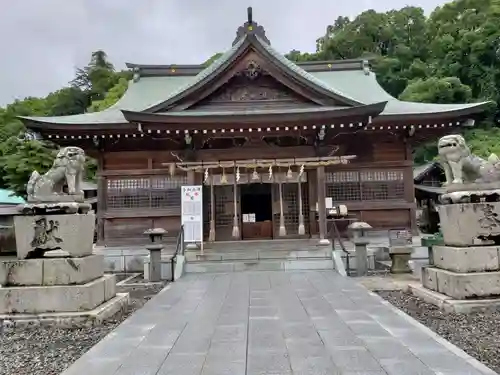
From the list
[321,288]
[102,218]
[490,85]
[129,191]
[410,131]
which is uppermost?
[490,85]

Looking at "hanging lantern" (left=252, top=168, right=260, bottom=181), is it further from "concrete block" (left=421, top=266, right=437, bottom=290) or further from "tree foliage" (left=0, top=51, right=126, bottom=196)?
"tree foliage" (left=0, top=51, right=126, bottom=196)

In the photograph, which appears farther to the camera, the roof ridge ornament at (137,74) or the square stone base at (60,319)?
the roof ridge ornament at (137,74)

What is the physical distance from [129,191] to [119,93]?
30.8m

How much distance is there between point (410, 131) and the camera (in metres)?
14.6

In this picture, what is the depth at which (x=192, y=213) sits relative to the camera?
12883 mm

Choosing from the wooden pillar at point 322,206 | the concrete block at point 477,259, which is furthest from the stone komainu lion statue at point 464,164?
the wooden pillar at point 322,206

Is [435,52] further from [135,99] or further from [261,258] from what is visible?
[261,258]

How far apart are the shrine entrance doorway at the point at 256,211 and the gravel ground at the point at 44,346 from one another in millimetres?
9422

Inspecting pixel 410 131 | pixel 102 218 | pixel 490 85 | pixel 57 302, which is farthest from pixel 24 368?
pixel 490 85

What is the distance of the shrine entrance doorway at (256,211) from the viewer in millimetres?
15805

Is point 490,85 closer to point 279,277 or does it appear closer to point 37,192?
point 279,277

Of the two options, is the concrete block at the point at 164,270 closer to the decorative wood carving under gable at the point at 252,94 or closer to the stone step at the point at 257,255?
the stone step at the point at 257,255

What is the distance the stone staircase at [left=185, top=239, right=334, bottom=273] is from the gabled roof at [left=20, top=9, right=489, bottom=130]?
461cm

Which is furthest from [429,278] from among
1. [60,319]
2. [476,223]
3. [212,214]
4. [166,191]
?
[166,191]
